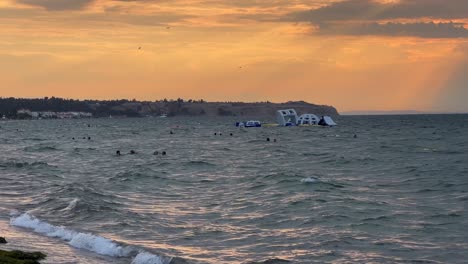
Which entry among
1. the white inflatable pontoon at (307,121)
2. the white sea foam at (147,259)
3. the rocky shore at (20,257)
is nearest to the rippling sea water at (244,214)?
the white sea foam at (147,259)

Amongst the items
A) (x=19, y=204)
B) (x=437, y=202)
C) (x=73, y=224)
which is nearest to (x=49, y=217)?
(x=73, y=224)

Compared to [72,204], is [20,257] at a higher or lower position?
higher

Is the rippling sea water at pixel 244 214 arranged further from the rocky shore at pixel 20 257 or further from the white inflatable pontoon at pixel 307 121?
the white inflatable pontoon at pixel 307 121

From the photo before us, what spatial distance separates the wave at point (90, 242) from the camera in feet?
64.3

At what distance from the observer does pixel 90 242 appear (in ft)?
72.1

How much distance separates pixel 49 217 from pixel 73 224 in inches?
95.0

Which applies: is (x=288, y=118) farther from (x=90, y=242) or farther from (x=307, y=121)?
(x=90, y=242)

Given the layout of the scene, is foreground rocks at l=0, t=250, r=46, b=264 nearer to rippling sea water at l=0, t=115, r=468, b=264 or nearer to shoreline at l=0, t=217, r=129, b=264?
shoreline at l=0, t=217, r=129, b=264

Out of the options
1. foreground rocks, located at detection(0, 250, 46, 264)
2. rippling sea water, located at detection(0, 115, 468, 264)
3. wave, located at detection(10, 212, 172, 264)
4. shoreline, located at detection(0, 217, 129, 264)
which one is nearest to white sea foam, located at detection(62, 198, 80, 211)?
rippling sea water, located at detection(0, 115, 468, 264)

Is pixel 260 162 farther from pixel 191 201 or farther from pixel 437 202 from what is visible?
pixel 437 202

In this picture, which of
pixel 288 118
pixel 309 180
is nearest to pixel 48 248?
pixel 309 180

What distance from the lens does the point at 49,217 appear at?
28.5 meters

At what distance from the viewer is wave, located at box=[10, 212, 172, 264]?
64.3ft

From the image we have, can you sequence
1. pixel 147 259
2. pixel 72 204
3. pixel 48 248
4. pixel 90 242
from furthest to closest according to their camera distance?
pixel 72 204, pixel 90 242, pixel 48 248, pixel 147 259
